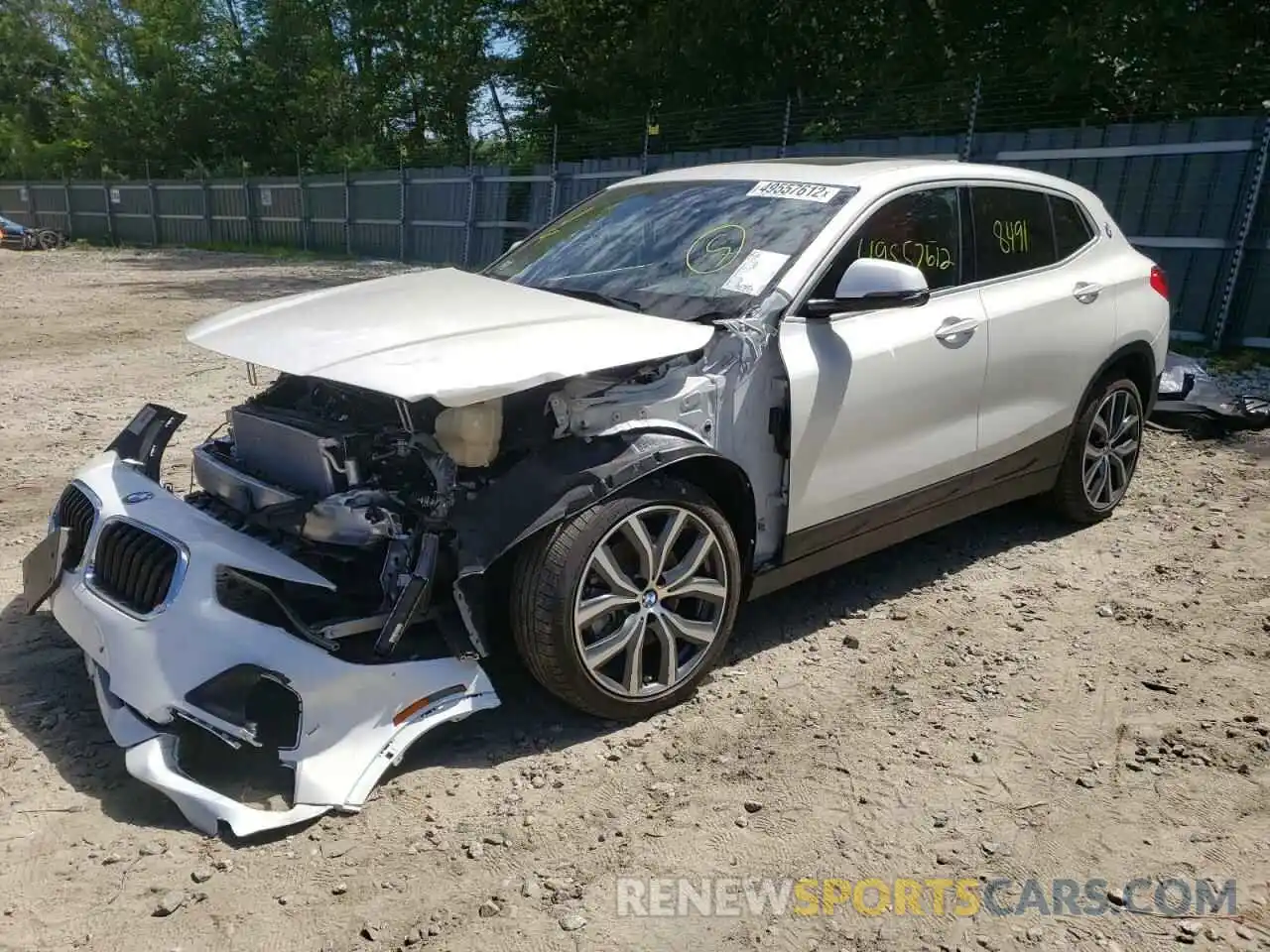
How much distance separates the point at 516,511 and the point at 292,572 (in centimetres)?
69

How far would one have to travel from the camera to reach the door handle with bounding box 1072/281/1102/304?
450 centimetres

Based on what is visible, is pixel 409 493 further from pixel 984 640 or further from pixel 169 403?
pixel 169 403

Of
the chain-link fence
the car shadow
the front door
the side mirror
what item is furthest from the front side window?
the chain-link fence

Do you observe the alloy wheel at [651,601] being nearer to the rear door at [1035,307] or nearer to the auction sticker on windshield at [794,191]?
the auction sticker on windshield at [794,191]

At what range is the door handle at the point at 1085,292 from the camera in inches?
177

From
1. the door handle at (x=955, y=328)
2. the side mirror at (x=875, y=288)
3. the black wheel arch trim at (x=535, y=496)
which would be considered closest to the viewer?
the black wheel arch trim at (x=535, y=496)

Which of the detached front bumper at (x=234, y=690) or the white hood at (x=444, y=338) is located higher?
the white hood at (x=444, y=338)

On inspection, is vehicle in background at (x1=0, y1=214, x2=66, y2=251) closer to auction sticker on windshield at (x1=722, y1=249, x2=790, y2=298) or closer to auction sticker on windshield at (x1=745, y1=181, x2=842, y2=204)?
auction sticker on windshield at (x1=745, y1=181, x2=842, y2=204)

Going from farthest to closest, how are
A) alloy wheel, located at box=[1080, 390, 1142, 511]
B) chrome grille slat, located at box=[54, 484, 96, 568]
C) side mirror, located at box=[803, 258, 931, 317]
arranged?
alloy wheel, located at box=[1080, 390, 1142, 511] → side mirror, located at box=[803, 258, 931, 317] → chrome grille slat, located at box=[54, 484, 96, 568]

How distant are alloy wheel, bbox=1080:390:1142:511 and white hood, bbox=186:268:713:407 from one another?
2554mm

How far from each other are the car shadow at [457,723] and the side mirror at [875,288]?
1332 mm

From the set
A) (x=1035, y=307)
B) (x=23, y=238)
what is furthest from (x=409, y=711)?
(x=23, y=238)

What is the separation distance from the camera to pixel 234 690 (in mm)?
2768

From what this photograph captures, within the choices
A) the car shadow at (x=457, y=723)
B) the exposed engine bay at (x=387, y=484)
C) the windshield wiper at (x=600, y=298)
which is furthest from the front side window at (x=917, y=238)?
the car shadow at (x=457, y=723)
